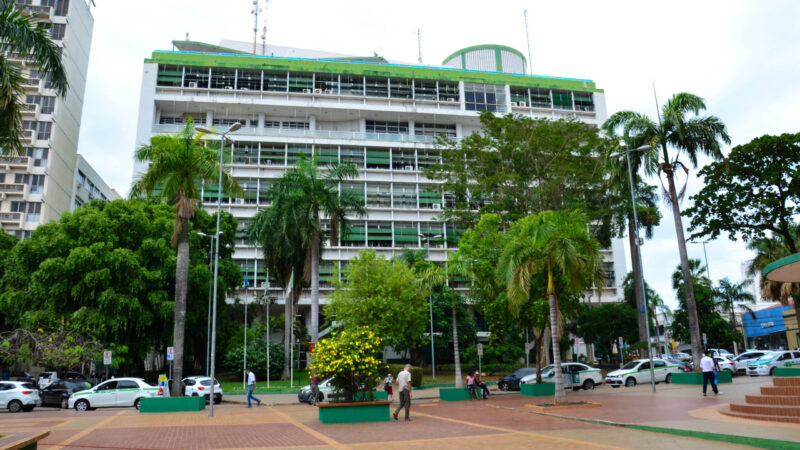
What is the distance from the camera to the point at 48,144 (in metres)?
50.7

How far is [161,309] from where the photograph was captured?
32.8m

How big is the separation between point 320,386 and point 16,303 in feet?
70.9

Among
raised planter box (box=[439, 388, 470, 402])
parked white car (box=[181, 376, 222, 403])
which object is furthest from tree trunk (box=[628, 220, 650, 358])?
parked white car (box=[181, 376, 222, 403])

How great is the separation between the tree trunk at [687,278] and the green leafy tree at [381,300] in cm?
1409

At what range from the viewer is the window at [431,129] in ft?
205

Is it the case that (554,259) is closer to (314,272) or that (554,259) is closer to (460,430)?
(460,430)

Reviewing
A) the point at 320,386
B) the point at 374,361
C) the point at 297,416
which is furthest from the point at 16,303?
the point at 374,361

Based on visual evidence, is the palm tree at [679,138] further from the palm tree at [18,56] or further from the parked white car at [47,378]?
the parked white car at [47,378]

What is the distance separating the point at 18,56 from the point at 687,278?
97.1ft

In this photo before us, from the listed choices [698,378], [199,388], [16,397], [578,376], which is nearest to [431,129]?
[578,376]

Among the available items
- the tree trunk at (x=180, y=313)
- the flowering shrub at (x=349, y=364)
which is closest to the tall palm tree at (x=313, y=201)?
the tree trunk at (x=180, y=313)

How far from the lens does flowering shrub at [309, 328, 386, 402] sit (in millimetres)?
15977

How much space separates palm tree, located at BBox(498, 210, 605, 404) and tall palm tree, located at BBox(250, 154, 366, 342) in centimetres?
1390

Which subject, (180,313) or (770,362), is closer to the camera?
(180,313)
